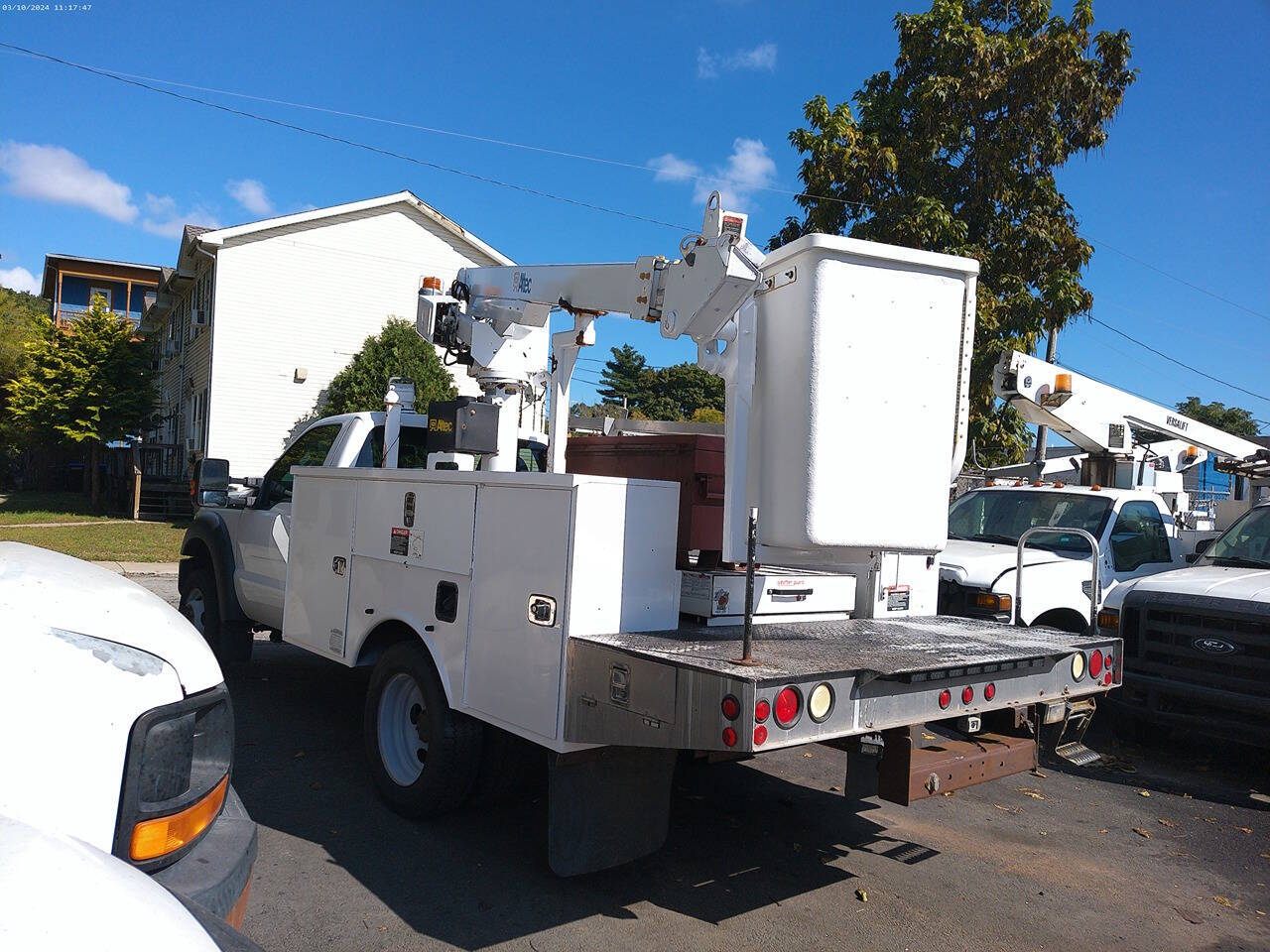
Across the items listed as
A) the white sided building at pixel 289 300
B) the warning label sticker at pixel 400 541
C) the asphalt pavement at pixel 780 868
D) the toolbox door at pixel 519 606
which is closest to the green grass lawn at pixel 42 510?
the white sided building at pixel 289 300

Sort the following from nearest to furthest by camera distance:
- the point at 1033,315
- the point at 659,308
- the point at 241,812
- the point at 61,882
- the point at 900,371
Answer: the point at 61,882
the point at 241,812
the point at 900,371
the point at 659,308
the point at 1033,315

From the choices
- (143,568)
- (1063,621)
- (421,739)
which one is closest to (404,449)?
→ (421,739)

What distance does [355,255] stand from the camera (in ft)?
83.8

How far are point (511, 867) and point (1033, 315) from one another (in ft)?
41.7

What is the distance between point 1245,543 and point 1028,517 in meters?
1.68

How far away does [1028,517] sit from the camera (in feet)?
28.9

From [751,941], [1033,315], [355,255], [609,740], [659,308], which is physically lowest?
[751,941]

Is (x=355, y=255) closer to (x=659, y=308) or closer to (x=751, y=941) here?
(x=659, y=308)

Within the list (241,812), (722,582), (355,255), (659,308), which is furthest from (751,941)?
(355,255)

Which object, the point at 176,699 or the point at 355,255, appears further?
the point at 355,255

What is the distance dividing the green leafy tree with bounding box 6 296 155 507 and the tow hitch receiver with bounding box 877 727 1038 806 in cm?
2681

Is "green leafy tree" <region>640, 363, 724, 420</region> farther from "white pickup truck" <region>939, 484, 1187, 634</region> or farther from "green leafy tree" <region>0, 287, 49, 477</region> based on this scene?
"white pickup truck" <region>939, 484, 1187, 634</region>

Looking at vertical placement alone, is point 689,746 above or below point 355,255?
below

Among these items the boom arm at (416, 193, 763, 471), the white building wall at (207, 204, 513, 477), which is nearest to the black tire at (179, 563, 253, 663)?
the boom arm at (416, 193, 763, 471)
